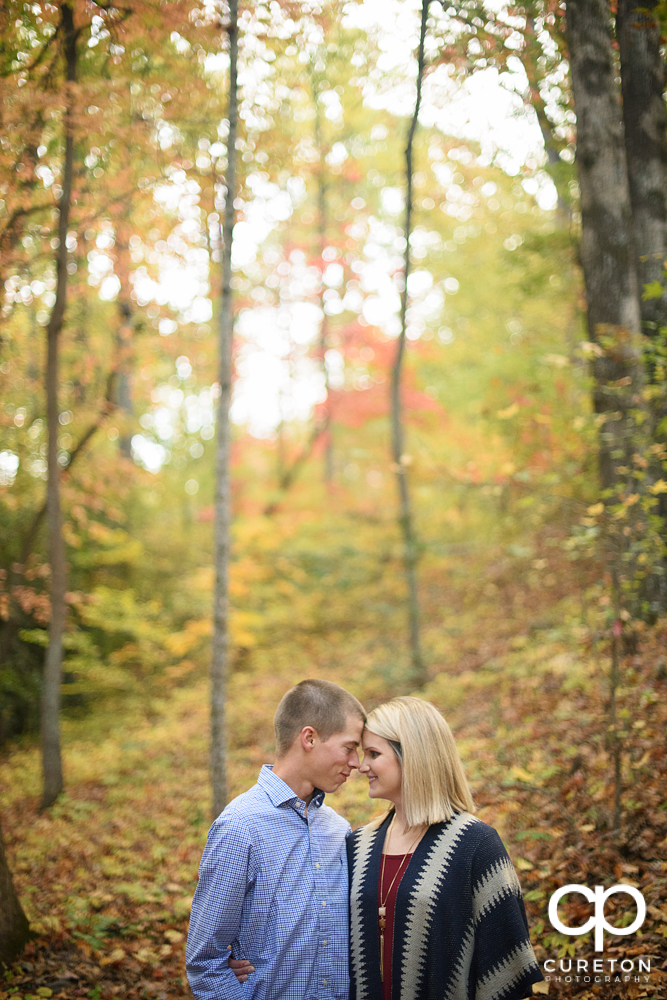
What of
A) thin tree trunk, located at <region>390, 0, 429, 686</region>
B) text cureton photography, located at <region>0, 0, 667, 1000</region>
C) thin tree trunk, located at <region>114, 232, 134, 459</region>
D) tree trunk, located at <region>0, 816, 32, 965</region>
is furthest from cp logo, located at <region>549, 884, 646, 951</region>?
thin tree trunk, located at <region>114, 232, 134, 459</region>

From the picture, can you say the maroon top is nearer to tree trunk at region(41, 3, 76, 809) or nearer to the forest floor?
the forest floor

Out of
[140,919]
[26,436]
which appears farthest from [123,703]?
[140,919]

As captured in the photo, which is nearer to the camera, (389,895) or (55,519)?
(389,895)

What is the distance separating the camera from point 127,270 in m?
9.19

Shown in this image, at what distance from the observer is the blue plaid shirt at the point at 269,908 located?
2.24m

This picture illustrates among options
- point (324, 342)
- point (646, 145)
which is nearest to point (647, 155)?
point (646, 145)

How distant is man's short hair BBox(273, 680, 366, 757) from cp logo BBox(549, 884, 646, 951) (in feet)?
7.28

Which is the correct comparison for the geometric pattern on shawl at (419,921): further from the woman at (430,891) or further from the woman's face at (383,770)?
the woman's face at (383,770)

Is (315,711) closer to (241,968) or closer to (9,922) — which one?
(241,968)

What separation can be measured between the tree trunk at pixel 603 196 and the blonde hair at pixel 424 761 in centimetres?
Result: 457

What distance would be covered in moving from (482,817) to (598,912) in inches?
64.3

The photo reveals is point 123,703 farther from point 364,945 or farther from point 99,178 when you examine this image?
point 364,945

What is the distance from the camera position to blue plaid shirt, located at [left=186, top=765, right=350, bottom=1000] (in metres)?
2.24

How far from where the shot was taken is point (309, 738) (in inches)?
98.1
